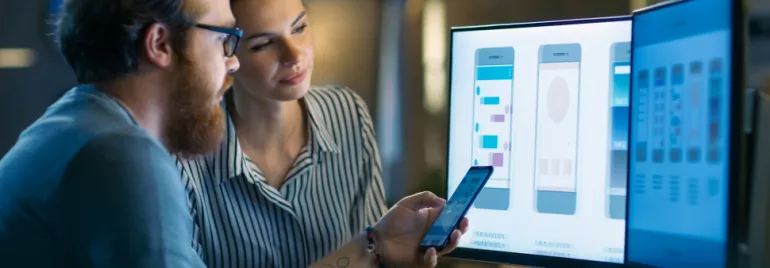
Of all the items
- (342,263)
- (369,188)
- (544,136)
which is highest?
(544,136)

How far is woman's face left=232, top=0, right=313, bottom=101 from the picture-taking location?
1.44 meters

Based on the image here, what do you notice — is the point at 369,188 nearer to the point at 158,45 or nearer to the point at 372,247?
the point at 372,247

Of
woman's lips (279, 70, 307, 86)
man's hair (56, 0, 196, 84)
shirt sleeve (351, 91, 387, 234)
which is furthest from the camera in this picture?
shirt sleeve (351, 91, 387, 234)

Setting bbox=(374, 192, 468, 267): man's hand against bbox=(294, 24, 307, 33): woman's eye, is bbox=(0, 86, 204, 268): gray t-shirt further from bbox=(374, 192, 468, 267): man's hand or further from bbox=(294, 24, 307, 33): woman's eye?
bbox=(294, 24, 307, 33): woman's eye

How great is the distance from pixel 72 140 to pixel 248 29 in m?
0.55

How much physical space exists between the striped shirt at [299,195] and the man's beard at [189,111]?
170mm

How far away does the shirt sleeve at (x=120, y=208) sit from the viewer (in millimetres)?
890

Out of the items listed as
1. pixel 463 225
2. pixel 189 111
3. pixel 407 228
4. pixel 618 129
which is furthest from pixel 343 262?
pixel 618 129

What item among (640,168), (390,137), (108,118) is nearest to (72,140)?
(108,118)

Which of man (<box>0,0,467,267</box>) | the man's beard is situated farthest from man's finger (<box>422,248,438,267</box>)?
the man's beard

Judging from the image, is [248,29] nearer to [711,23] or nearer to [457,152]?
[457,152]

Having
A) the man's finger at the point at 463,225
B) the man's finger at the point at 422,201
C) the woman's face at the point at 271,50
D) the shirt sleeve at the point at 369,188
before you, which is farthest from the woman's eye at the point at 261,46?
the man's finger at the point at 463,225

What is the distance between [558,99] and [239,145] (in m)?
0.56

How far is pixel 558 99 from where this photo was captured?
48.0 inches
